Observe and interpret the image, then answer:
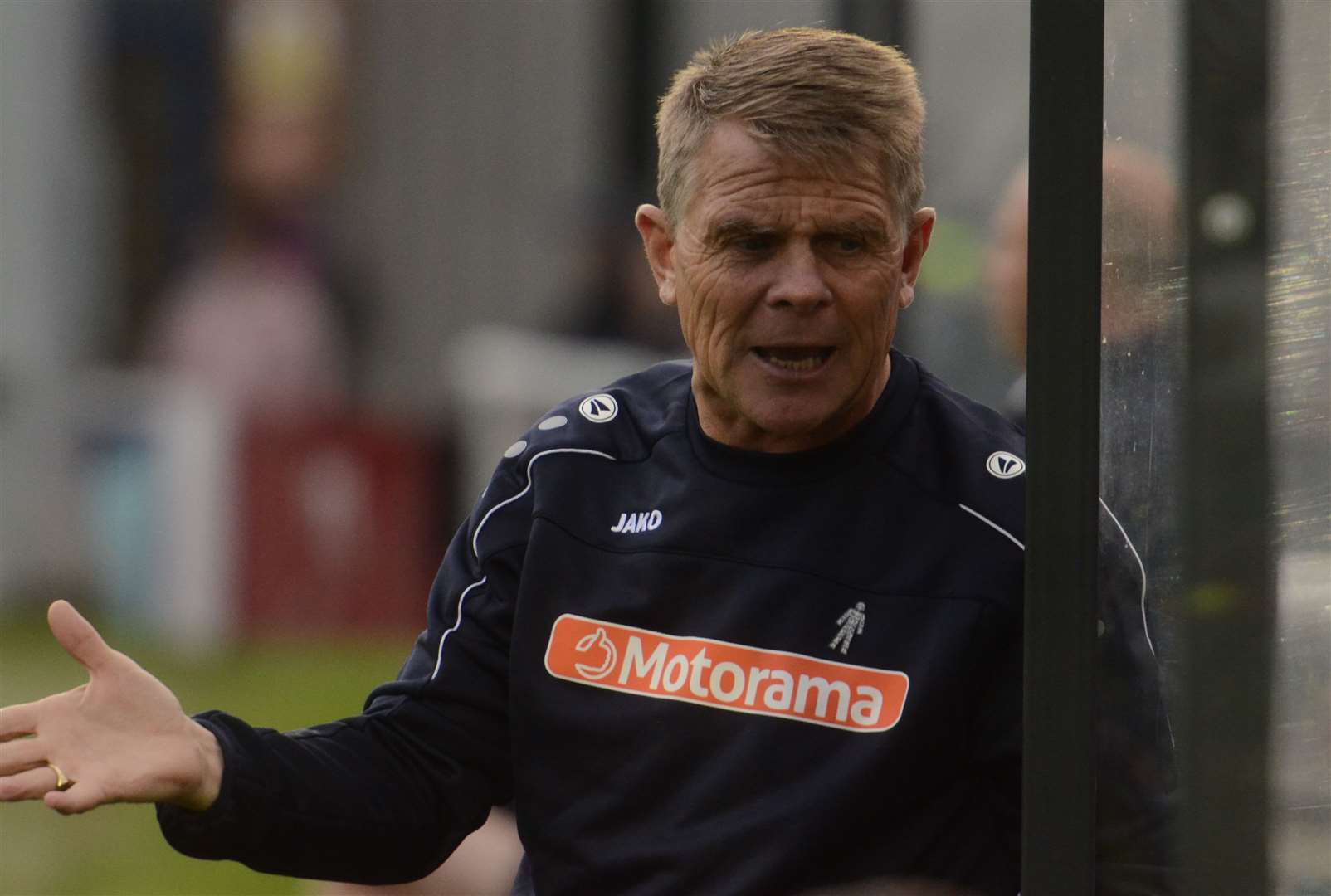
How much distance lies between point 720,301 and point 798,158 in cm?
19

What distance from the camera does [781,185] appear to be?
8.02 ft

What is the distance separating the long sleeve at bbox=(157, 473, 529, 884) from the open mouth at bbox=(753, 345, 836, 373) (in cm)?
37

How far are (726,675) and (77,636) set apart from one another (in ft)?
2.34

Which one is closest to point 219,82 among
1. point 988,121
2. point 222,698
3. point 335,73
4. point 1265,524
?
point 335,73

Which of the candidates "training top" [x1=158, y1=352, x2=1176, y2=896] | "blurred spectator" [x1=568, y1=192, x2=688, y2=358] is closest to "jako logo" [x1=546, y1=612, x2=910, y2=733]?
"training top" [x1=158, y1=352, x2=1176, y2=896]

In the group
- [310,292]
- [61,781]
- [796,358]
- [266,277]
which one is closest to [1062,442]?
[796,358]

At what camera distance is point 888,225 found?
248 centimetres

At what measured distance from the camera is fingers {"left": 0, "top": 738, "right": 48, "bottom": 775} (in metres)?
2.34

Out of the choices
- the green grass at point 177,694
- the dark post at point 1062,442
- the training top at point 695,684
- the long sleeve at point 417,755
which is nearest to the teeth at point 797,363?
the training top at point 695,684

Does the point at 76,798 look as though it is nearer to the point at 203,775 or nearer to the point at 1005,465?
the point at 203,775

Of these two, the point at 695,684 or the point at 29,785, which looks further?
the point at 695,684

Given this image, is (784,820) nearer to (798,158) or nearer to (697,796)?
(697,796)

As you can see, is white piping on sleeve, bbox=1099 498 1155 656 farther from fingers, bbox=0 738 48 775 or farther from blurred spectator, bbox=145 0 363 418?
blurred spectator, bbox=145 0 363 418

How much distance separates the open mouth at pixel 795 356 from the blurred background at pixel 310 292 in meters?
1.86
